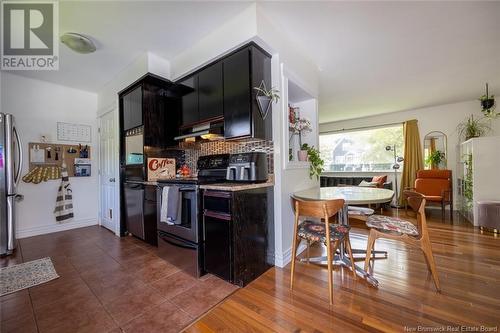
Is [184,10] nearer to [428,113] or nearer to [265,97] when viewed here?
[265,97]

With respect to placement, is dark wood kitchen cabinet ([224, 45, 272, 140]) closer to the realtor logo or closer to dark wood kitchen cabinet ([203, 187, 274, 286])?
dark wood kitchen cabinet ([203, 187, 274, 286])

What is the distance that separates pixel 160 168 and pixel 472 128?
6.26 meters

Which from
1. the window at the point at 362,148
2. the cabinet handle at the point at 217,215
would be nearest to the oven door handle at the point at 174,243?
the cabinet handle at the point at 217,215

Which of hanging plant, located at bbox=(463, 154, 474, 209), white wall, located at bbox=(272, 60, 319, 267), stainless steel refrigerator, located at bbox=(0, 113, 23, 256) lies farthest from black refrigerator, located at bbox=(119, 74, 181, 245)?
hanging plant, located at bbox=(463, 154, 474, 209)

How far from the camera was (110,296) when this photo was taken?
1705mm

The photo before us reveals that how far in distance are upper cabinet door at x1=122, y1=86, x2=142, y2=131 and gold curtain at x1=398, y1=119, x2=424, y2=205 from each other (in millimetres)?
6066

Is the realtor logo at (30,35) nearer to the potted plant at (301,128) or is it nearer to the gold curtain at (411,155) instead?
the potted plant at (301,128)

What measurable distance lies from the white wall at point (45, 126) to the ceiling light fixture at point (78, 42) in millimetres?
1761

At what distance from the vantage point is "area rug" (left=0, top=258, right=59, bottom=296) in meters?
1.84

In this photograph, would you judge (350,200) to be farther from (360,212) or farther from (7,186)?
(7,186)

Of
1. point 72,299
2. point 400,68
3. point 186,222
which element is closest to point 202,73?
point 186,222

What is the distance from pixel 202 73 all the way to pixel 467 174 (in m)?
5.05

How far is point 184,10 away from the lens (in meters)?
1.98

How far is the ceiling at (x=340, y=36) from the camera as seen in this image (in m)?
1.97
